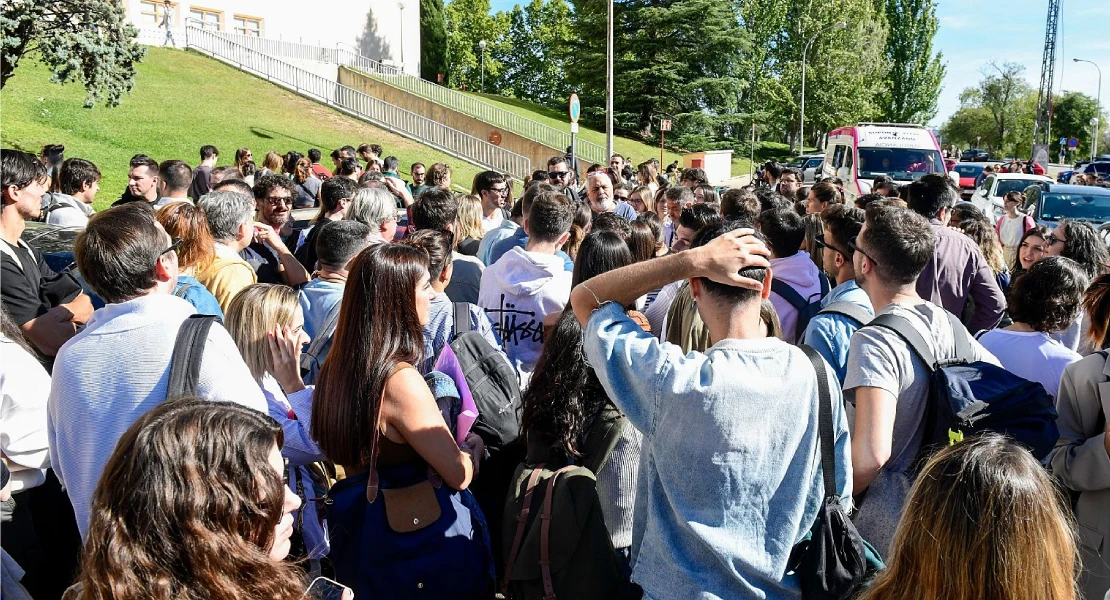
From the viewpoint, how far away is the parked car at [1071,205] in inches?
524

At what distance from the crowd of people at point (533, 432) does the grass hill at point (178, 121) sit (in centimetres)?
1649

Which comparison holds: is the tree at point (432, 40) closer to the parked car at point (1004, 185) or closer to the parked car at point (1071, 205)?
the parked car at point (1004, 185)

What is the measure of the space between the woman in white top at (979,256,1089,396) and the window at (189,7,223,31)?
141 feet

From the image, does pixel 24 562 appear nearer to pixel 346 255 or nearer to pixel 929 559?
pixel 346 255

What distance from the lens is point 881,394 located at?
278 cm

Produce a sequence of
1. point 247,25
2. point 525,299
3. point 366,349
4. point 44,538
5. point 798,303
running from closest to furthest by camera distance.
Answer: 1. point 366,349
2. point 44,538
3. point 798,303
4. point 525,299
5. point 247,25

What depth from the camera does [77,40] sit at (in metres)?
17.0

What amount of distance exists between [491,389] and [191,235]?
2.31m

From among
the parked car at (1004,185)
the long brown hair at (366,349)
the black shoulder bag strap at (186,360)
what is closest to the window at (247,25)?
the parked car at (1004,185)

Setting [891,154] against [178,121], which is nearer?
[891,154]

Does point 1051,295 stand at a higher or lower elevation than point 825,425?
higher

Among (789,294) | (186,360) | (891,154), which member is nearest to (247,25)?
(891,154)

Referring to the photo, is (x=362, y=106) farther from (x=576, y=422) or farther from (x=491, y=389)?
(x=576, y=422)

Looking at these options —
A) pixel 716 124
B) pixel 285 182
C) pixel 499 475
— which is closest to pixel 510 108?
pixel 716 124
